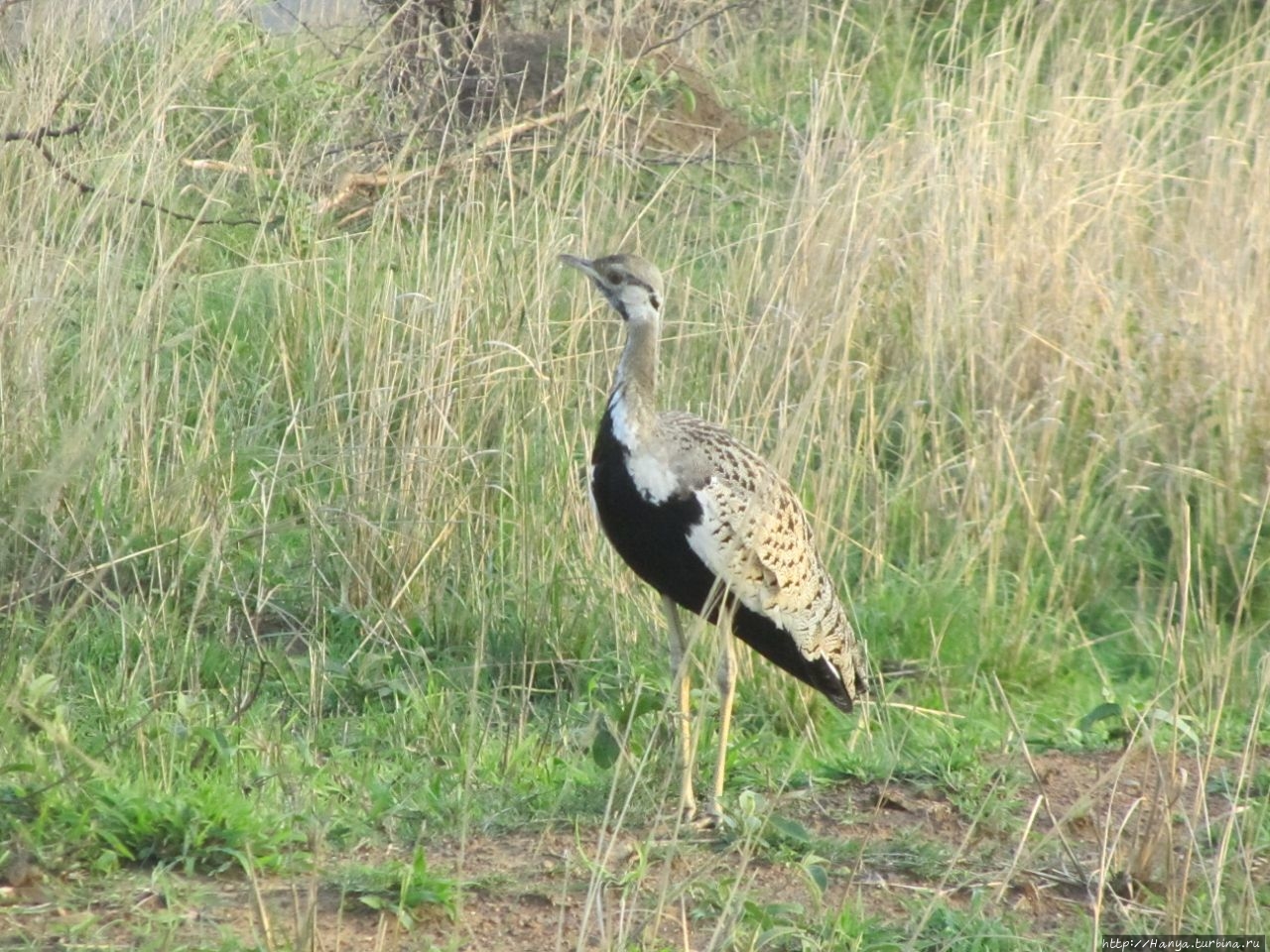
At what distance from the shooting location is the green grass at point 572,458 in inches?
138

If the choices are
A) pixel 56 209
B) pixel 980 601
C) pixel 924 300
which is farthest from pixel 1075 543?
pixel 56 209

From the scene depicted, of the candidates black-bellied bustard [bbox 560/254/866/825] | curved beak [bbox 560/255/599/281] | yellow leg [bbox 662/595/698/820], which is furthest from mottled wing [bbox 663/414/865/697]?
curved beak [bbox 560/255/599/281]

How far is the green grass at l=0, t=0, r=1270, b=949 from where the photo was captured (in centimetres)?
351

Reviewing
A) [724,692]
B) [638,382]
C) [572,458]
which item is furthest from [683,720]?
[572,458]

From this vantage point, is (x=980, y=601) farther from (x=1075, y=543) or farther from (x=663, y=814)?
(x=663, y=814)

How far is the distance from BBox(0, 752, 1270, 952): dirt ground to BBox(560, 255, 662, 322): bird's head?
111cm

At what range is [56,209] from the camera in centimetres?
447

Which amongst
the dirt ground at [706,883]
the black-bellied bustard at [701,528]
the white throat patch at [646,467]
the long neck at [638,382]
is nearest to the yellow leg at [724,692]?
the black-bellied bustard at [701,528]

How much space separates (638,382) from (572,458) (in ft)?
2.15

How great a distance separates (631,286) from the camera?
390 cm

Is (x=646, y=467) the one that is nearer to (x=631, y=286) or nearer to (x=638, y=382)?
(x=638, y=382)

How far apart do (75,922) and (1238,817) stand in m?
2.11

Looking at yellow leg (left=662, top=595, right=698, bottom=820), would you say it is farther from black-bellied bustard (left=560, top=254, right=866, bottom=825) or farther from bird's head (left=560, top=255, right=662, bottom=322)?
bird's head (left=560, top=255, right=662, bottom=322)

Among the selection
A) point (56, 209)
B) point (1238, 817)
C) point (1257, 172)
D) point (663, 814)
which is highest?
point (1257, 172)
